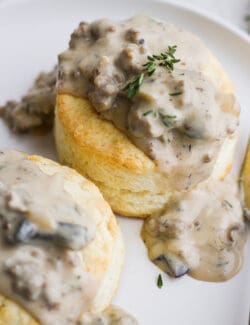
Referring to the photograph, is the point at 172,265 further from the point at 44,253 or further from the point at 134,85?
the point at 134,85

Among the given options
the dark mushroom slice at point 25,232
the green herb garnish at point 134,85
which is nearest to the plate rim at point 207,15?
the green herb garnish at point 134,85

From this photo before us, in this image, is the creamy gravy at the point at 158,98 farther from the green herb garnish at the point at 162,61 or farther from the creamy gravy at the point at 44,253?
the creamy gravy at the point at 44,253

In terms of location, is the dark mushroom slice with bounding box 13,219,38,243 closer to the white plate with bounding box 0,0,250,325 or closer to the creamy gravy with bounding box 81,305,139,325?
the creamy gravy with bounding box 81,305,139,325

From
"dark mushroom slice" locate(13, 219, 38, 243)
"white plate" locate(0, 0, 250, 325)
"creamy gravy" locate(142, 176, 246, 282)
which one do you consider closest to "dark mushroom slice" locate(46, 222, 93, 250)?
"dark mushroom slice" locate(13, 219, 38, 243)

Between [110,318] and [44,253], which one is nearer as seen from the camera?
[44,253]

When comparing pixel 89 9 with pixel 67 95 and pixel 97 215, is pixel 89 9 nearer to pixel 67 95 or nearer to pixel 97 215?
pixel 67 95

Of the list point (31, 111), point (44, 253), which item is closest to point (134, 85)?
point (31, 111)
